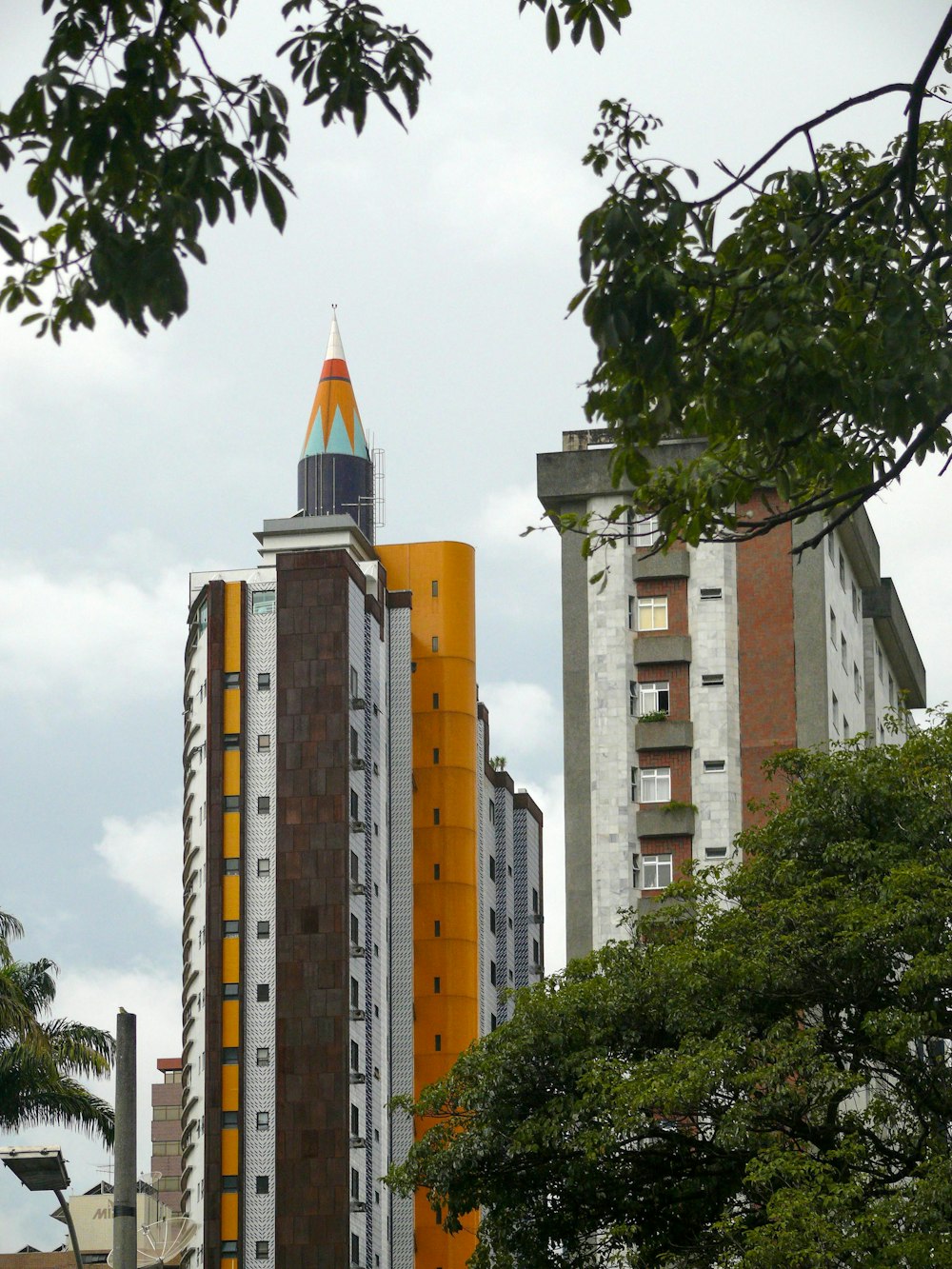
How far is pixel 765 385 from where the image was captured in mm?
10547

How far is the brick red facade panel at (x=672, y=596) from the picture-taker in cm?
6506

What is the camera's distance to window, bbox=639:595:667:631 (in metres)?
65.3

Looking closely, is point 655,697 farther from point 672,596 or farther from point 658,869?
point 658,869

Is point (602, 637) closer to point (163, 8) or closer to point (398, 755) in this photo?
point (398, 755)

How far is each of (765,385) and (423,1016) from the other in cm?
8144

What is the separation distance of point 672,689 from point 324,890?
63.0ft

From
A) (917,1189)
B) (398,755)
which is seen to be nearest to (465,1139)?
(917,1189)

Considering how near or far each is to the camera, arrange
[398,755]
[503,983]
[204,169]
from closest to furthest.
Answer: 1. [204,169]
2. [398,755]
3. [503,983]

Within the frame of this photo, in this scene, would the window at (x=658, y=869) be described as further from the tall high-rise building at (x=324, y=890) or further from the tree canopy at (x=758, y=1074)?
the tree canopy at (x=758, y=1074)

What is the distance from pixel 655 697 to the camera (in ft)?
212

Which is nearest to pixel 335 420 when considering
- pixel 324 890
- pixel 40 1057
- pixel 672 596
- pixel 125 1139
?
pixel 324 890

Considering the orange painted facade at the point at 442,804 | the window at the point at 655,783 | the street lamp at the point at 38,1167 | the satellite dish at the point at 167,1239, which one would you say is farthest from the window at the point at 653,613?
the street lamp at the point at 38,1167

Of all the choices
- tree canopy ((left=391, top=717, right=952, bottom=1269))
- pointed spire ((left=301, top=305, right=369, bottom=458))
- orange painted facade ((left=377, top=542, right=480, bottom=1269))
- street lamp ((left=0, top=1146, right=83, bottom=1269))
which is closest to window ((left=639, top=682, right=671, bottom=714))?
orange painted facade ((left=377, top=542, right=480, bottom=1269))

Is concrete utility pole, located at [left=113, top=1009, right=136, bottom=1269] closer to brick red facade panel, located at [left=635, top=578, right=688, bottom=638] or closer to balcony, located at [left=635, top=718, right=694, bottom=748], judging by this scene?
balcony, located at [left=635, top=718, right=694, bottom=748]
